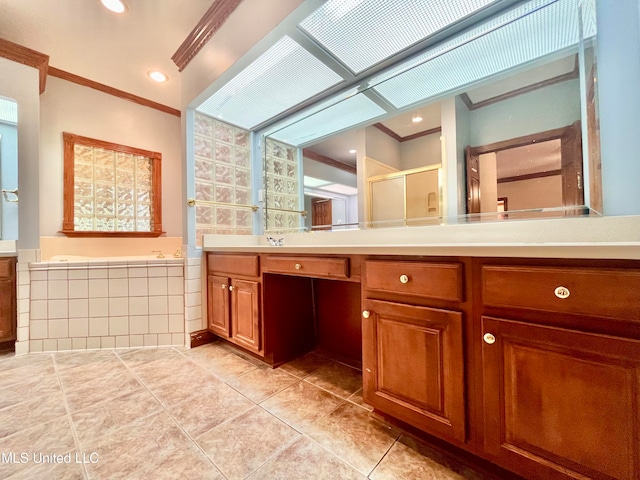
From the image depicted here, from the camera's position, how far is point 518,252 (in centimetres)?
73

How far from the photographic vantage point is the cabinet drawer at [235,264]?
5.39 feet

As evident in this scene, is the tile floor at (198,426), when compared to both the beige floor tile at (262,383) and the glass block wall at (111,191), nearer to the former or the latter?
the beige floor tile at (262,383)

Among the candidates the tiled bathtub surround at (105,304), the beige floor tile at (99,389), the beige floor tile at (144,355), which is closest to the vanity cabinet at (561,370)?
the beige floor tile at (99,389)

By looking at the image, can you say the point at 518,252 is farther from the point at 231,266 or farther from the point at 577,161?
the point at 231,266

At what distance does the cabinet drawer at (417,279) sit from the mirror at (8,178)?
299cm

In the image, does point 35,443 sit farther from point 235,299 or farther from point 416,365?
point 416,365

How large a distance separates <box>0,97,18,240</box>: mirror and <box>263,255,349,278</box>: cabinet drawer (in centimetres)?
237

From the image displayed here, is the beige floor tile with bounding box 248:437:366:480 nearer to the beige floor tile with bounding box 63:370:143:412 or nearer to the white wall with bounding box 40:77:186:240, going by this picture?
the beige floor tile with bounding box 63:370:143:412

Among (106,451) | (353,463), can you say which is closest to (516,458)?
(353,463)

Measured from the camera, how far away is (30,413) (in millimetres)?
1227

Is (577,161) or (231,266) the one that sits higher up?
(577,161)

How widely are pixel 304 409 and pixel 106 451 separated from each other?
2.61 ft

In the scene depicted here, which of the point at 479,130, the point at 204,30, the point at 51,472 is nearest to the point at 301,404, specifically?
the point at 51,472

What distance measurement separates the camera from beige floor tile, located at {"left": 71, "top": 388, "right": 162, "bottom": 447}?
1.11m
